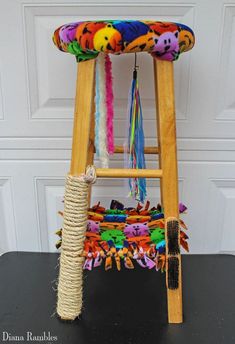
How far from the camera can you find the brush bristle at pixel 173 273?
24.2 inches

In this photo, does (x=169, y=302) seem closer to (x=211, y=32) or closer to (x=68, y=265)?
(x=68, y=265)

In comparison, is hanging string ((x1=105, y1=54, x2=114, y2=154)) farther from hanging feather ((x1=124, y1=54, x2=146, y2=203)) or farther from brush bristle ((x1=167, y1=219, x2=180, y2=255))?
brush bristle ((x1=167, y1=219, x2=180, y2=255))

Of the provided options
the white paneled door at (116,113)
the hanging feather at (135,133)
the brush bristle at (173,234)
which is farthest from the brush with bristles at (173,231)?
the white paneled door at (116,113)

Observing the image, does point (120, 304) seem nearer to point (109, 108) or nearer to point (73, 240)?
point (73, 240)

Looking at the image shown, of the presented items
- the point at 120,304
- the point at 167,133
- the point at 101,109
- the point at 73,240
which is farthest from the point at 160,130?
the point at 120,304

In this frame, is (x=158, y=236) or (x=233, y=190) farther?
(x=233, y=190)

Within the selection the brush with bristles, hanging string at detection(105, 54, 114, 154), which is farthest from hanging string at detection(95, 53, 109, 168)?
the brush with bristles

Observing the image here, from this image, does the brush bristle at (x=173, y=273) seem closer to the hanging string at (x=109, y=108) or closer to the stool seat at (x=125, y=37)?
the hanging string at (x=109, y=108)

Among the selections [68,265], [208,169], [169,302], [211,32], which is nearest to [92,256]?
[68,265]

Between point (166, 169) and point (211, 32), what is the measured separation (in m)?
0.42

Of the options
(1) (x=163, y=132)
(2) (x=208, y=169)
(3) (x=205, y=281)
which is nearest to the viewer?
(1) (x=163, y=132)

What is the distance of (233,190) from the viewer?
0.91 meters

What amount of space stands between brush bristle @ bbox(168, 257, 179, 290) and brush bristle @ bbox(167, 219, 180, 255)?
2 cm

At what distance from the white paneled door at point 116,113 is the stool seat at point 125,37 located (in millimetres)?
272
